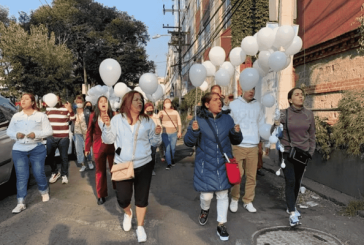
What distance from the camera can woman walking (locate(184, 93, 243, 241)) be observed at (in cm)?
371

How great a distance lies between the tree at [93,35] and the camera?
34.9m

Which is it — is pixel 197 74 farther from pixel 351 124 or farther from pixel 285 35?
pixel 351 124

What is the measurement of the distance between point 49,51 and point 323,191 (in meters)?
24.9

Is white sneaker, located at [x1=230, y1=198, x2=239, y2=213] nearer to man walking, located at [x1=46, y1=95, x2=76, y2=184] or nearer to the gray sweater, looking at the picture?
the gray sweater

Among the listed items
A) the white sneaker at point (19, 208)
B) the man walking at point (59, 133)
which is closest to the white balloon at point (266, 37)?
the man walking at point (59, 133)

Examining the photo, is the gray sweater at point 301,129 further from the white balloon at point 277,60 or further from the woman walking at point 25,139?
the woman walking at point 25,139

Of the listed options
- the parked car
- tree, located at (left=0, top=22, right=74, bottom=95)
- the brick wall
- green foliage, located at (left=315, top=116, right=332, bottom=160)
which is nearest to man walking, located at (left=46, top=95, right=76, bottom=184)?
the parked car

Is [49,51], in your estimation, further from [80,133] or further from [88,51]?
[80,133]

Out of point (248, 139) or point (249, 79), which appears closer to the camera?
point (248, 139)

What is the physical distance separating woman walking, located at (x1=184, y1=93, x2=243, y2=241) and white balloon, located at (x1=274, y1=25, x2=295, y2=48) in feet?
8.39

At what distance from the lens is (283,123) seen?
429 centimetres

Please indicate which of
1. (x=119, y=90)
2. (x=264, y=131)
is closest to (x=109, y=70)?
→ (x=119, y=90)

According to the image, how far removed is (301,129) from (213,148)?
132 centimetres

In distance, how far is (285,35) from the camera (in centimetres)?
555
